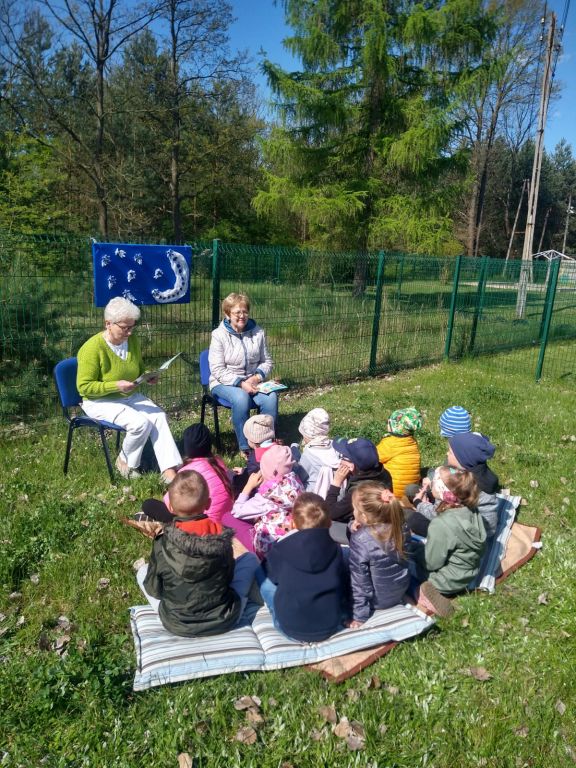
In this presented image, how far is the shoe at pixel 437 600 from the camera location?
11.0 feet

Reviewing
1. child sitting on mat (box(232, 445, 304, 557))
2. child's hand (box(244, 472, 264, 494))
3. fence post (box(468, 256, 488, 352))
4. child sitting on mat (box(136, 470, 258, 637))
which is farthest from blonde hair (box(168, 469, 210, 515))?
fence post (box(468, 256, 488, 352))

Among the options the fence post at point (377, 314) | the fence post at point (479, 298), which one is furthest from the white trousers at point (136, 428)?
the fence post at point (479, 298)

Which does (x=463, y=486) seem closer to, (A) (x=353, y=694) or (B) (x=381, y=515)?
(B) (x=381, y=515)

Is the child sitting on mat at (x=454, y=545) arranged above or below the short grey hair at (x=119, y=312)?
below

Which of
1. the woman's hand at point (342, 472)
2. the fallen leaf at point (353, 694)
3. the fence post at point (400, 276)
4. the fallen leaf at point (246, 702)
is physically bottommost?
the fallen leaf at point (246, 702)

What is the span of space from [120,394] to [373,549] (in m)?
2.76

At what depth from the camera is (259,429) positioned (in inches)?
174

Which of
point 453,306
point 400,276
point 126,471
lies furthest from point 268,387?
point 453,306

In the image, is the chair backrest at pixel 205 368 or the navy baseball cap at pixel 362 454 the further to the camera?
the chair backrest at pixel 205 368

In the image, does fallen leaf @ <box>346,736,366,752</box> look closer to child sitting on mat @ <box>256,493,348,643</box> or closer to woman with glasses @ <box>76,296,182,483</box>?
child sitting on mat @ <box>256,493,348,643</box>

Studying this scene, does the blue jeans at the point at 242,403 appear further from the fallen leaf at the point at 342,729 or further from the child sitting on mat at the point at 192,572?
the fallen leaf at the point at 342,729

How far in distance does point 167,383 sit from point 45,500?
2535 millimetres

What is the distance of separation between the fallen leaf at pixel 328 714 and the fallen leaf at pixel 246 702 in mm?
290

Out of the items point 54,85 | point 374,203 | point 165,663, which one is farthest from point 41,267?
point 54,85
